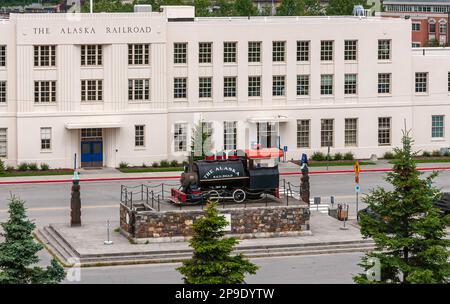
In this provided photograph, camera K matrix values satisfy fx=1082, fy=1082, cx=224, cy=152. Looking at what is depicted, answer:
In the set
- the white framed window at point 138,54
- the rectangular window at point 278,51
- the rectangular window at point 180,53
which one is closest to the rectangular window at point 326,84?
the rectangular window at point 278,51

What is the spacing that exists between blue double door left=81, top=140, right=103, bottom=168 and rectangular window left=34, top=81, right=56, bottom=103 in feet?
11.5

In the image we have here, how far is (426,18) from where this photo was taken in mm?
164625

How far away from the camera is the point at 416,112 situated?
7494cm

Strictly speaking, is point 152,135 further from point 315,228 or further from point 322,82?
point 315,228

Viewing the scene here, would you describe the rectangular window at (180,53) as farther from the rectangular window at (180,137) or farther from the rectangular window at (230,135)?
the rectangular window at (230,135)

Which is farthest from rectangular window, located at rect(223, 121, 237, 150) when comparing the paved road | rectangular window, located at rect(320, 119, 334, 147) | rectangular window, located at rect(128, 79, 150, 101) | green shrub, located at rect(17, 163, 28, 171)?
the paved road

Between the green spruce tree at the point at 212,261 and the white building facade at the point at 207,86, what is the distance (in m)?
41.3

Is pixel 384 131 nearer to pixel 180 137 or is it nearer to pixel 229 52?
pixel 229 52

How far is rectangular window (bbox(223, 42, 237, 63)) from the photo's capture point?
231ft

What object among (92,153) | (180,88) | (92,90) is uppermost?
(180,88)

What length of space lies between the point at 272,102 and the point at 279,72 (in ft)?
6.68

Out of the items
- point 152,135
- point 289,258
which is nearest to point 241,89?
point 152,135

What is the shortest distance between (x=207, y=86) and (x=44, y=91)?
420 inches

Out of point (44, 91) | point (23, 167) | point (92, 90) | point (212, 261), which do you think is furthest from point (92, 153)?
point (212, 261)
